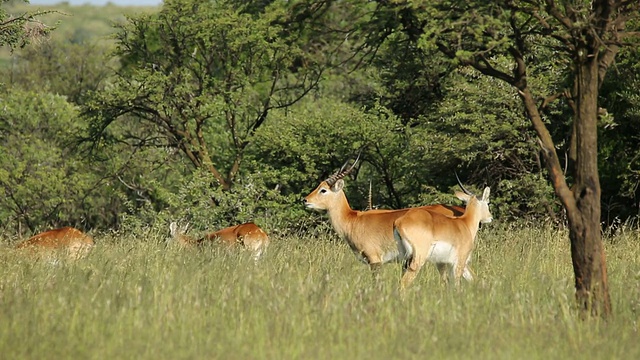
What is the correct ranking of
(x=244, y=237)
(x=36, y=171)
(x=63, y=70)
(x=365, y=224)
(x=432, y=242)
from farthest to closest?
(x=63, y=70)
(x=36, y=171)
(x=244, y=237)
(x=365, y=224)
(x=432, y=242)

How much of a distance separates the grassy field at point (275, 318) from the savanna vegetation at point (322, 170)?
0.09 feet

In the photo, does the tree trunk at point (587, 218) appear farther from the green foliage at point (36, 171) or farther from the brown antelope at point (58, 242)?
the green foliage at point (36, 171)

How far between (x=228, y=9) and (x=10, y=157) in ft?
25.5

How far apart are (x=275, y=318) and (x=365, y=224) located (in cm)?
488

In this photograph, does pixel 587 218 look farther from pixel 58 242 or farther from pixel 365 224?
pixel 58 242

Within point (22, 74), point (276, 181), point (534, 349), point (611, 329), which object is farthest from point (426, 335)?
point (22, 74)

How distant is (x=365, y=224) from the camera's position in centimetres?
1191

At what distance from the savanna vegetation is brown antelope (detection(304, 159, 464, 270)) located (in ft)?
1.20

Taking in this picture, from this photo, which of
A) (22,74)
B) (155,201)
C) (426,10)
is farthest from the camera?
(22,74)

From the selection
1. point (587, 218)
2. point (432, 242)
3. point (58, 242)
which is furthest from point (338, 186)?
point (587, 218)

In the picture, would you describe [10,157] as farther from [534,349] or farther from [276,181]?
[534,349]

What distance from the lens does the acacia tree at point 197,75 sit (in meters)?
21.6

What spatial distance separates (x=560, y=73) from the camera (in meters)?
17.8

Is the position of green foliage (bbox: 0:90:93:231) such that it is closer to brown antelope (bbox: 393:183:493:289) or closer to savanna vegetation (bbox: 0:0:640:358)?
savanna vegetation (bbox: 0:0:640:358)
